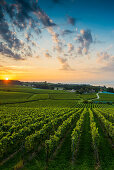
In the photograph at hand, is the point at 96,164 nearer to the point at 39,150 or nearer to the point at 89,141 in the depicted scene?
the point at 89,141

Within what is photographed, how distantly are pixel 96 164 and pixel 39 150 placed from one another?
22.8ft

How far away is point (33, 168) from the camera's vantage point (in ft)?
31.7

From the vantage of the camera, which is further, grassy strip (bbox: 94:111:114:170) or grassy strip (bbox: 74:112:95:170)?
grassy strip (bbox: 94:111:114:170)

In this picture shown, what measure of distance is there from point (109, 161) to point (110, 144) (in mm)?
4597

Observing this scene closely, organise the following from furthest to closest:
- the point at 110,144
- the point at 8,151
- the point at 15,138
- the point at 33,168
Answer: the point at 110,144 → the point at 15,138 → the point at 8,151 → the point at 33,168

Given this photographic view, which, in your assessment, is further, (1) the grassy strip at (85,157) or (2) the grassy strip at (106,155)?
(2) the grassy strip at (106,155)

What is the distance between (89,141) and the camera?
15.6 m

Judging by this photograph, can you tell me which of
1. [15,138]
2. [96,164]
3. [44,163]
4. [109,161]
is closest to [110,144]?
[109,161]

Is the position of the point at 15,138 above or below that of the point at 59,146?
above

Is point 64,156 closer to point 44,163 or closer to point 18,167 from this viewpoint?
point 44,163

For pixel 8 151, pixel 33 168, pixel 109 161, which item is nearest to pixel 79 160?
pixel 109 161

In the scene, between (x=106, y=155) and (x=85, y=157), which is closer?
(x=85, y=157)

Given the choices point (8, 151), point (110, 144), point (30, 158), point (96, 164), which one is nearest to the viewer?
point (96, 164)

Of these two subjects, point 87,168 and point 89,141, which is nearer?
point 87,168
